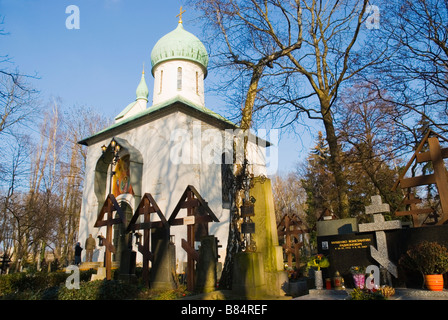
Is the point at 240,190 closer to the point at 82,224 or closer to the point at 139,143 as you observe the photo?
the point at 139,143

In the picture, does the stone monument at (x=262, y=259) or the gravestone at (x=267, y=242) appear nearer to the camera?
the stone monument at (x=262, y=259)

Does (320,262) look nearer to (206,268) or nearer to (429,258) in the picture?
(429,258)

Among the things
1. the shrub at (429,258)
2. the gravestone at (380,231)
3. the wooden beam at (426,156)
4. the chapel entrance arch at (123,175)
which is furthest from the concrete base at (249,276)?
the chapel entrance arch at (123,175)

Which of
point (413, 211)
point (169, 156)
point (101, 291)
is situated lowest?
point (101, 291)

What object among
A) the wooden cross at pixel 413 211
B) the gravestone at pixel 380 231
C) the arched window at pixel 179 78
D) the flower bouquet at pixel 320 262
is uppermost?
the arched window at pixel 179 78

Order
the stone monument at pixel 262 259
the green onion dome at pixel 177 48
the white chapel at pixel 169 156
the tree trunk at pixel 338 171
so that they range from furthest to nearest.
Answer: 1. the green onion dome at pixel 177 48
2. the white chapel at pixel 169 156
3. the tree trunk at pixel 338 171
4. the stone monument at pixel 262 259

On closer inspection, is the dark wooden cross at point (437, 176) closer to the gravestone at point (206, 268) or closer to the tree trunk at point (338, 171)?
the tree trunk at point (338, 171)

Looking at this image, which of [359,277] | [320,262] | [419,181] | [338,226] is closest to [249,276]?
[320,262]

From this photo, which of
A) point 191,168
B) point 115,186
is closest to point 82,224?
point 115,186

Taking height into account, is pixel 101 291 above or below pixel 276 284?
above

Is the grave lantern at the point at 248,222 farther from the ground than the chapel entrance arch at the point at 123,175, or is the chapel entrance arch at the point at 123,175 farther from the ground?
the chapel entrance arch at the point at 123,175

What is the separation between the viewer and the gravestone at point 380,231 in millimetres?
7789

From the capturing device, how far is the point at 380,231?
8.27m

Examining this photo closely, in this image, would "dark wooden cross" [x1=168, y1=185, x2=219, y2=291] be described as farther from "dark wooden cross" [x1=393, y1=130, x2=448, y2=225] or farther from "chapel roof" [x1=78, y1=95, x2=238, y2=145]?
"chapel roof" [x1=78, y1=95, x2=238, y2=145]
